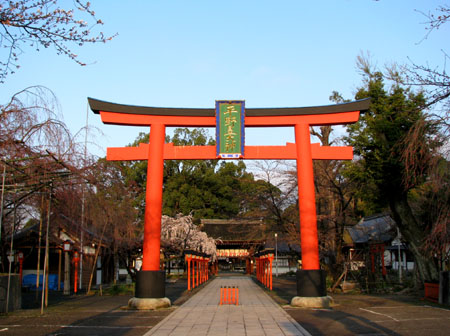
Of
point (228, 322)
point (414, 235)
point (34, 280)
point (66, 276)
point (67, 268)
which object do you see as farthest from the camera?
point (34, 280)

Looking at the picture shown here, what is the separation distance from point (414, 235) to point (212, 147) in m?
8.95

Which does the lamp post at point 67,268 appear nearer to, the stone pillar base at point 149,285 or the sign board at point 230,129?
the stone pillar base at point 149,285

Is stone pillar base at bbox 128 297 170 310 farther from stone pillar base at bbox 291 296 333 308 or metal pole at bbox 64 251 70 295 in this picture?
metal pole at bbox 64 251 70 295

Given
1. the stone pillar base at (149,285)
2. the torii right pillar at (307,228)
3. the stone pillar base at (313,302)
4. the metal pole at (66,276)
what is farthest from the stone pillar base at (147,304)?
the metal pole at (66,276)

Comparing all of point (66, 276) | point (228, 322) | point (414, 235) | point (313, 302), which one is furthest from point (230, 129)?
point (66, 276)

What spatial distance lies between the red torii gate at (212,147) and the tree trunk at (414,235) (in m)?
4.19

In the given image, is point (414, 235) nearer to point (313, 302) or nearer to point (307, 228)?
point (307, 228)

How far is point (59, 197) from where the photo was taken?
525 inches

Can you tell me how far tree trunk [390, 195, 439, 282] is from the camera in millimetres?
15483

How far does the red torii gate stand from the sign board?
0.24 meters

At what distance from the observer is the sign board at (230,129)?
1386 cm

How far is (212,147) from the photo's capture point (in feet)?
46.1

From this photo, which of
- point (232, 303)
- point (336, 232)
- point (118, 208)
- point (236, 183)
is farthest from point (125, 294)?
point (236, 183)

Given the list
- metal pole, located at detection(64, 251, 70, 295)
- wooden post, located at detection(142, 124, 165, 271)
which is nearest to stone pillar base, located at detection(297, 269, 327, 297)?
wooden post, located at detection(142, 124, 165, 271)
